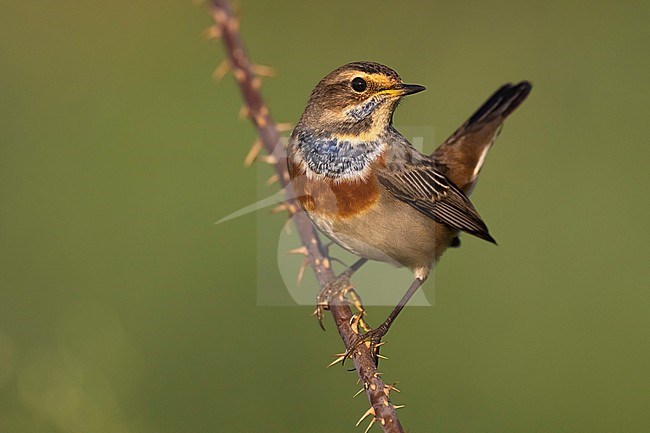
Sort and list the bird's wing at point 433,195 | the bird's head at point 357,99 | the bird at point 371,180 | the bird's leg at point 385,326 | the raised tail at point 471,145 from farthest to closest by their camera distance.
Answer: the raised tail at point 471,145, the bird's wing at point 433,195, the bird at point 371,180, the bird's head at point 357,99, the bird's leg at point 385,326

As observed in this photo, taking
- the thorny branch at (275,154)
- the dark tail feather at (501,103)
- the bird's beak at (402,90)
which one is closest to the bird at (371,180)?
the bird's beak at (402,90)

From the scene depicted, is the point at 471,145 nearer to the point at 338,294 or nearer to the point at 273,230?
the point at 273,230

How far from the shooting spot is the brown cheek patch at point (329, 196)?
4625 millimetres

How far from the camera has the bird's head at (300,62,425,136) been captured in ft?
14.6

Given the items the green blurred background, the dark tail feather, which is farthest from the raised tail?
the green blurred background

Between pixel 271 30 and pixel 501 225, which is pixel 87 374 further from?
pixel 271 30

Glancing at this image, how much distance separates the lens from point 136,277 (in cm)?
780

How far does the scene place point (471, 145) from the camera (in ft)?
19.6

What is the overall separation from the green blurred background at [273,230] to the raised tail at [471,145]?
4.12 feet

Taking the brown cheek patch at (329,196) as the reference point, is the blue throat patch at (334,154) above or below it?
above

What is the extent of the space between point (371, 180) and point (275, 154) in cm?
94

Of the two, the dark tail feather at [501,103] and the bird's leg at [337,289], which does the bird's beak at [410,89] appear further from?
the dark tail feather at [501,103]

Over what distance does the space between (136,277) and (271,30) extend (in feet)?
15.0

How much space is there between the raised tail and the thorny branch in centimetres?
186
